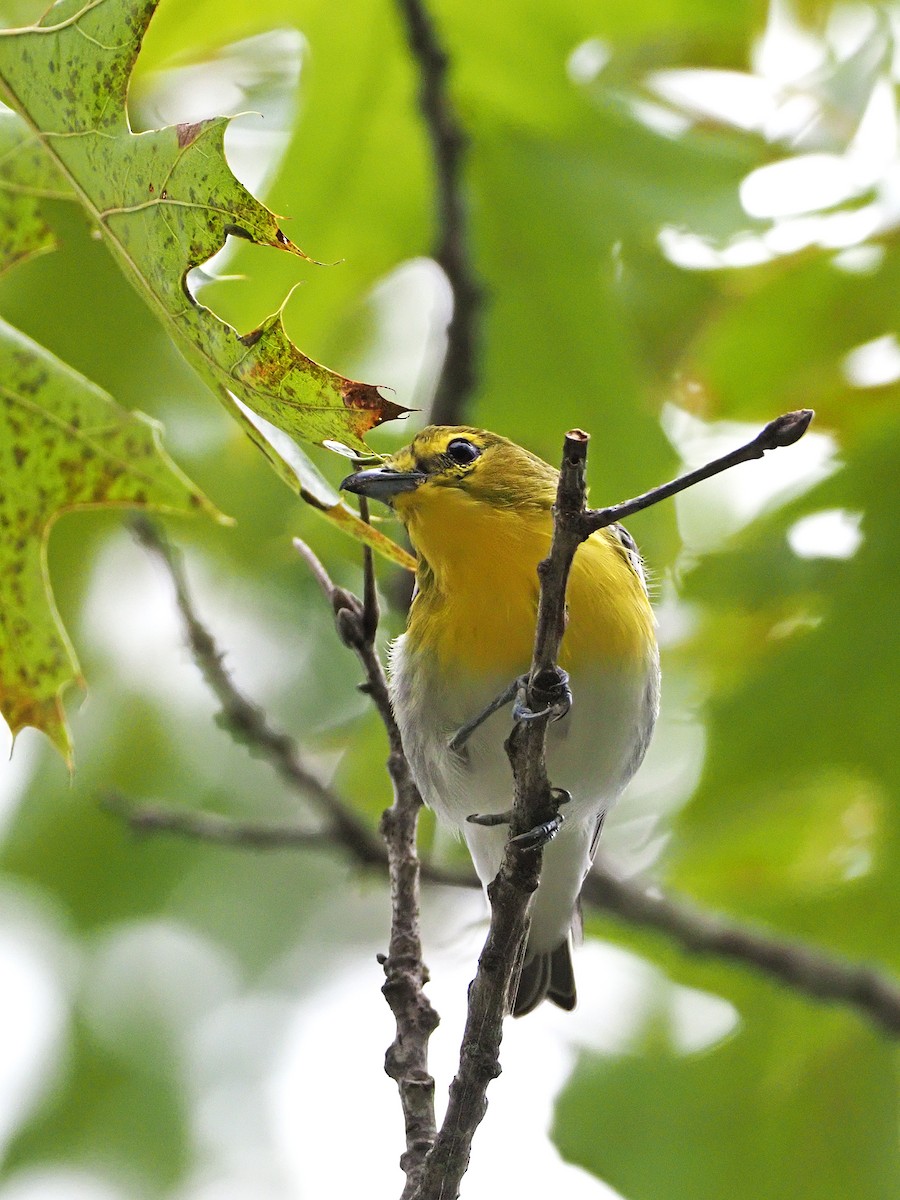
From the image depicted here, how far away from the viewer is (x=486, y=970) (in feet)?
6.98

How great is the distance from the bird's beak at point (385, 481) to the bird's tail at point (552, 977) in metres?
1.57

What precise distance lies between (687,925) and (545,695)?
8.54 feet

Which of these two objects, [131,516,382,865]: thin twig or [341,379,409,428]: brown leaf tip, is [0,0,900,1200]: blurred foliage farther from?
[341,379,409,428]: brown leaf tip

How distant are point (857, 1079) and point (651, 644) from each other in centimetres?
188

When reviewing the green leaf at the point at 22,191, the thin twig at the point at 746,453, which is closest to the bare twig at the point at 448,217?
the green leaf at the point at 22,191

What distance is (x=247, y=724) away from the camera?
390 cm

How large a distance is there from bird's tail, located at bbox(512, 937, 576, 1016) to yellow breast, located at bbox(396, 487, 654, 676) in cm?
118

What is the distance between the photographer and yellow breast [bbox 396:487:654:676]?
300 centimetres

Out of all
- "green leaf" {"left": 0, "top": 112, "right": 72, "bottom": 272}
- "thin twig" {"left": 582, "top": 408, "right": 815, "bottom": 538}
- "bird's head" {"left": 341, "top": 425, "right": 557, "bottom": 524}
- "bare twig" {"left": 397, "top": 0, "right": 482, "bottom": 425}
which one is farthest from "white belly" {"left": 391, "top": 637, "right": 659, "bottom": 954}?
"thin twig" {"left": 582, "top": 408, "right": 815, "bottom": 538}

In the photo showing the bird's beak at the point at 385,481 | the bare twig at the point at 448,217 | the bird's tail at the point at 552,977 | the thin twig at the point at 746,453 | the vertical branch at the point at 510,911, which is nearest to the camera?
the thin twig at the point at 746,453

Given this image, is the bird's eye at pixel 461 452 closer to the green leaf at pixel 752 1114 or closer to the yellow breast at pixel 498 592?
the yellow breast at pixel 498 592

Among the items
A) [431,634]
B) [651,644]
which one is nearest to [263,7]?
[431,634]

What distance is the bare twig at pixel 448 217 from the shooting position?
11.0 ft

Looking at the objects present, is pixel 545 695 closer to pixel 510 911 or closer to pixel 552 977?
pixel 510 911
